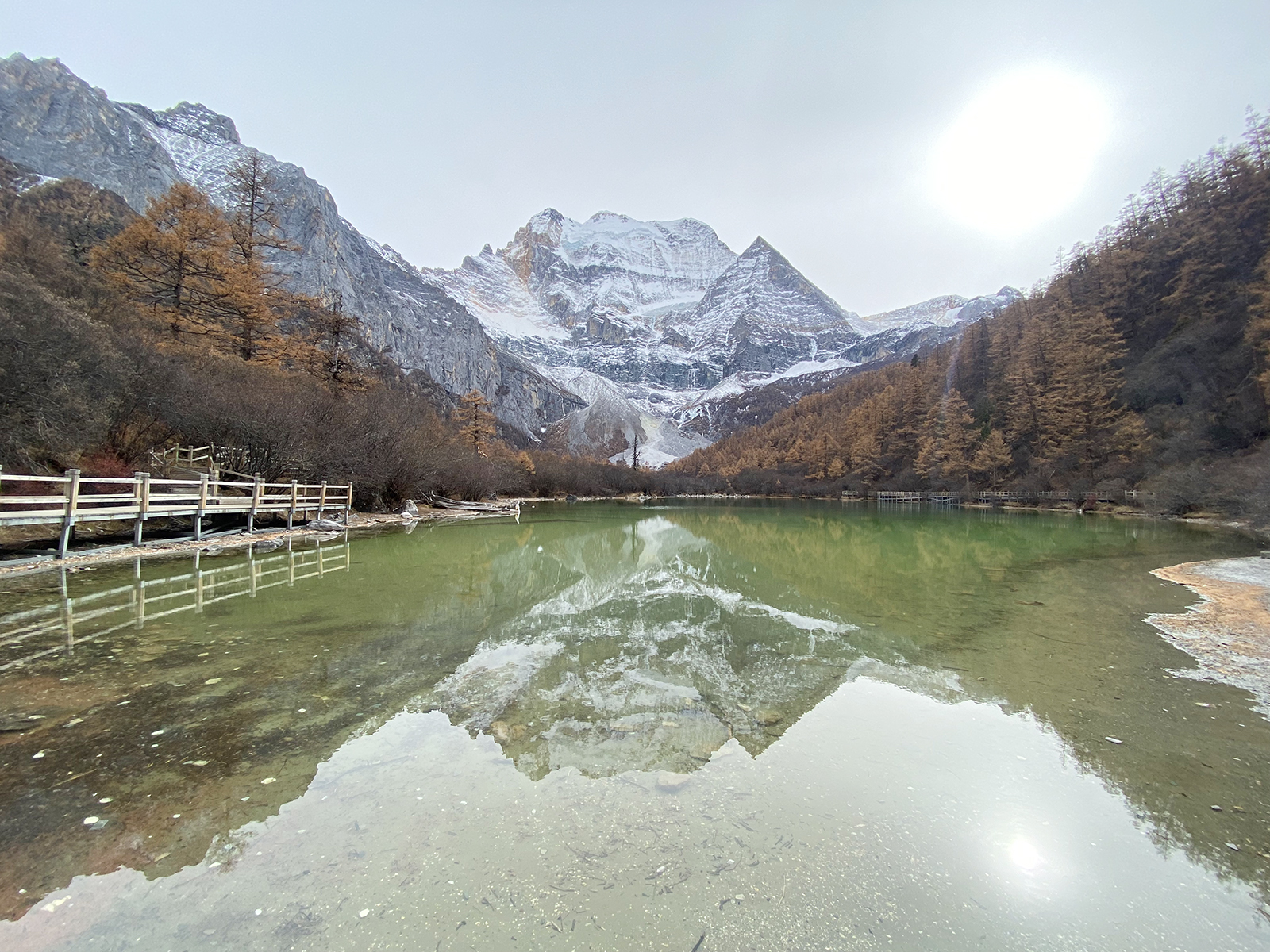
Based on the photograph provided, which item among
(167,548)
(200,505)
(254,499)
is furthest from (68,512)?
(254,499)

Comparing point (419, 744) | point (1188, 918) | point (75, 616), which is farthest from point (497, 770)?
point (75, 616)

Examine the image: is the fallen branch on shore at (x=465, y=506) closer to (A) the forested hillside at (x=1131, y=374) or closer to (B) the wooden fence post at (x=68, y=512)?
(B) the wooden fence post at (x=68, y=512)

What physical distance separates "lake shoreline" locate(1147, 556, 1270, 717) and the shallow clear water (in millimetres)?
341

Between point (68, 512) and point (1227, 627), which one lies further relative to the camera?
point (68, 512)

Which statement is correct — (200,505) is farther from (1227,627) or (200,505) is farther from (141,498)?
(1227,627)

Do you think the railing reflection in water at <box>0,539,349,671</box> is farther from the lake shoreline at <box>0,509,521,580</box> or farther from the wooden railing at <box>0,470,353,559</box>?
the wooden railing at <box>0,470,353,559</box>

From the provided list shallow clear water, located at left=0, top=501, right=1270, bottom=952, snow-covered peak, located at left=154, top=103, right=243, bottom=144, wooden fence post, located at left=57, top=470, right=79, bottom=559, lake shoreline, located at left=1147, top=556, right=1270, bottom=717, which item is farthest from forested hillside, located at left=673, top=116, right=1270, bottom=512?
snow-covered peak, located at left=154, top=103, right=243, bottom=144

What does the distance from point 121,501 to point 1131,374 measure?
6298 cm

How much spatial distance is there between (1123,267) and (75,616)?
74.7m

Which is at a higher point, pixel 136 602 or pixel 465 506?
pixel 136 602

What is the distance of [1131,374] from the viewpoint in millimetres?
44500

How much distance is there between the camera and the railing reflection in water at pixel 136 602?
5.65 metres

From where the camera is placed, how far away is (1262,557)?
1371cm

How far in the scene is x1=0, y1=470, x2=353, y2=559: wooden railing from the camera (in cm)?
967
